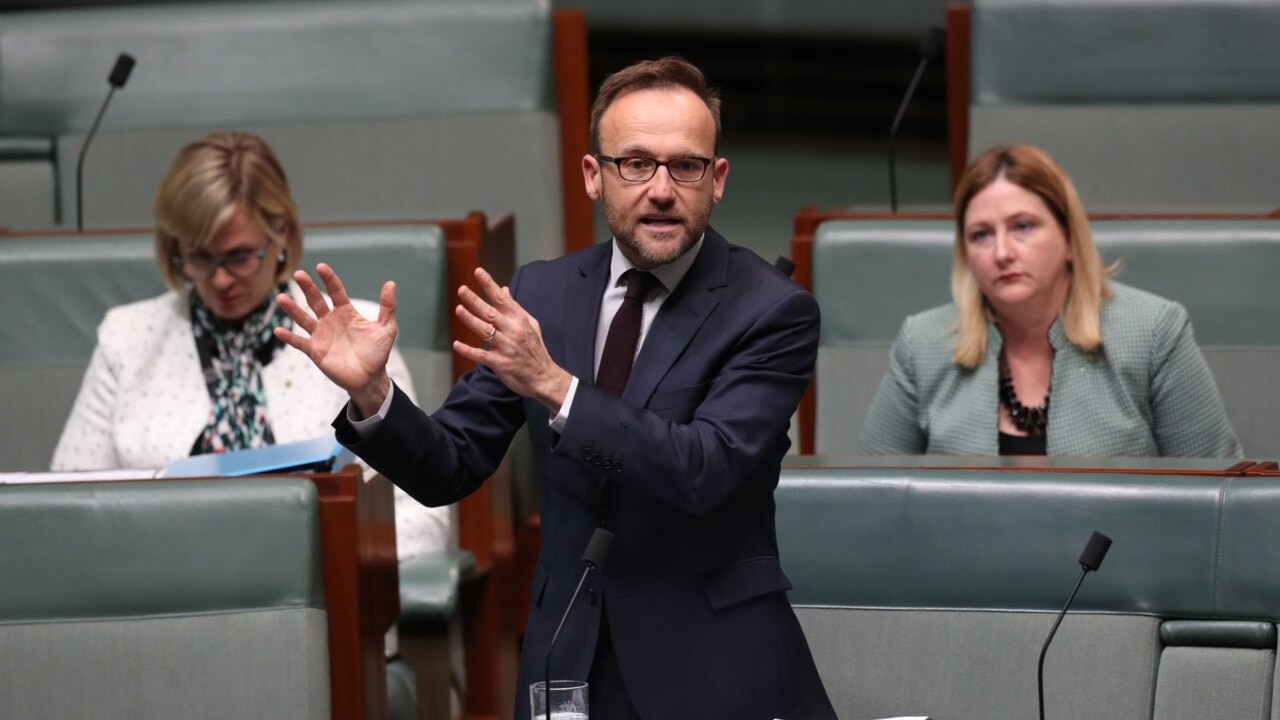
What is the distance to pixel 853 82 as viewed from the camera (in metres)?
2.67

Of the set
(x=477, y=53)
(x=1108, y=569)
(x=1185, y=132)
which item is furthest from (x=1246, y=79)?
(x=1108, y=569)

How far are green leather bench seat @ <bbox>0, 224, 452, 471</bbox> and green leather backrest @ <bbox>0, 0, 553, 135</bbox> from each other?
0.38 m

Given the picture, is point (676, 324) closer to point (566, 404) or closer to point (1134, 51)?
point (566, 404)

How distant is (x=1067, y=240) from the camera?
4.03ft

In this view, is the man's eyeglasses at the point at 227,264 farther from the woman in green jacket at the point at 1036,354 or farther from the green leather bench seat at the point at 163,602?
the woman in green jacket at the point at 1036,354

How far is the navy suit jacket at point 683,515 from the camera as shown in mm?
710

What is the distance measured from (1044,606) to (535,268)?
309 millimetres

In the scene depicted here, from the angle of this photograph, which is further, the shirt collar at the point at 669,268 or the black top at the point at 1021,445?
the black top at the point at 1021,445

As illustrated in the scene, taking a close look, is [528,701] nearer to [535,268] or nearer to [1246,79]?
[535,268]

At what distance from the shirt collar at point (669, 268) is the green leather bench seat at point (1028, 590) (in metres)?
0.20

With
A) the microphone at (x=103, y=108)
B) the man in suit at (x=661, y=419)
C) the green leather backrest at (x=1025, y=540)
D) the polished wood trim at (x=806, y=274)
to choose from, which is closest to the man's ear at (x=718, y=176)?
the man in suit at (x=661, y=419)

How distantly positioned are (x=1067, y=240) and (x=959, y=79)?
2.00ft

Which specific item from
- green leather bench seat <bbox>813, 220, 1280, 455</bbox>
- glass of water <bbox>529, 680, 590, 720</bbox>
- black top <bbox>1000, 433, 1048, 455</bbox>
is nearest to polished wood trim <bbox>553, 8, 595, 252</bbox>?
green leather bench seat <bbox>813, 220, 1280, 455</bbox>

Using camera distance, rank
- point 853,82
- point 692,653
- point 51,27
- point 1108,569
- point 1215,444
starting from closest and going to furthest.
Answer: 1. point 692,653
2. point 1108,569
3. point 1215,444
4. point 51,27
5. point 853,82
